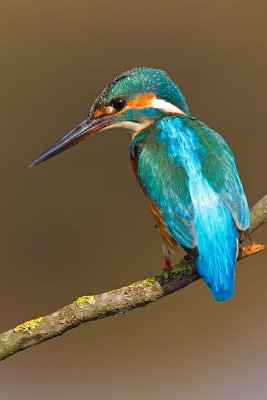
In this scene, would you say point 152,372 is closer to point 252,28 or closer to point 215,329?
point 215,329

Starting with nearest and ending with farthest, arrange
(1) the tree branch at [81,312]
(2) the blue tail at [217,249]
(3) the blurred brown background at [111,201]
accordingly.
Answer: (1) the tree branch at [81,312] < (2) the blue tail at [217,249] < (3) the blurred brown background at [111,201]

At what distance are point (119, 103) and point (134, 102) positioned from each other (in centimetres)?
5

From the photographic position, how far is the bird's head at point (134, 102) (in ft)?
9.43

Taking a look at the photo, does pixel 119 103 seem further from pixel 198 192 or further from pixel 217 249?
pixel 217 249

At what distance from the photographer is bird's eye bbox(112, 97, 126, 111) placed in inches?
113

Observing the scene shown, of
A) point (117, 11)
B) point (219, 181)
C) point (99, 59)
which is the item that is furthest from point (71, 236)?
point (219, 181)

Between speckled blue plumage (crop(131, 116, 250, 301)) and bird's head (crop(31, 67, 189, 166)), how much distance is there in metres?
0.16

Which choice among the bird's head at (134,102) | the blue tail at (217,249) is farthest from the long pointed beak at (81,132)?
the blue tail at (217,249)

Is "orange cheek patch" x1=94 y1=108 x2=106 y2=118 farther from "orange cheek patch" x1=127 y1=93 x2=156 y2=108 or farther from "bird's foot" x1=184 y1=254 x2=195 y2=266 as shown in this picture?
"bird's foot" x1=184 y1=254 x2=195 y2=266

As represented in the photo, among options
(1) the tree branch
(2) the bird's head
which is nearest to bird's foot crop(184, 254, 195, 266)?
(1) the tree branch

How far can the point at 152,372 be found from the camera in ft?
13.6

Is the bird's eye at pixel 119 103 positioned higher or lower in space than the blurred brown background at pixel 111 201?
higher

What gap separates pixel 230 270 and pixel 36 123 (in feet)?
8.65

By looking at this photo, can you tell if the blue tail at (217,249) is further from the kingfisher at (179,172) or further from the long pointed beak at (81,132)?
the long pointed beak at (81,132)
